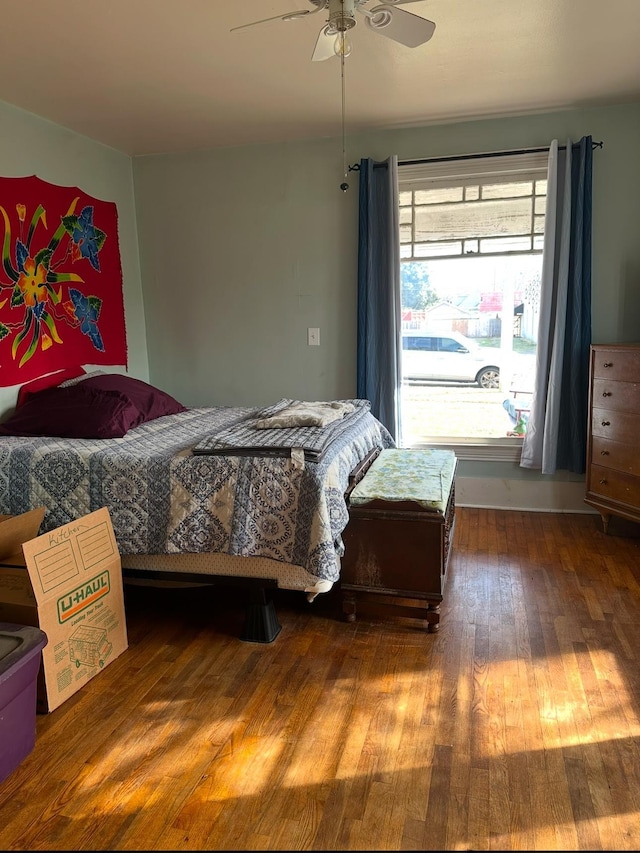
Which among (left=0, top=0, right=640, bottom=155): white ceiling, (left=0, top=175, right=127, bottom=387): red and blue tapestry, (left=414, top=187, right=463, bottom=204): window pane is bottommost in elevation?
(left=0, top=175, right=127, bottom=387): red and blue tapestry

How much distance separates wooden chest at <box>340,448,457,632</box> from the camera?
93.0 inches

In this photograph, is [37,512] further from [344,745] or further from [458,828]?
[458,828]

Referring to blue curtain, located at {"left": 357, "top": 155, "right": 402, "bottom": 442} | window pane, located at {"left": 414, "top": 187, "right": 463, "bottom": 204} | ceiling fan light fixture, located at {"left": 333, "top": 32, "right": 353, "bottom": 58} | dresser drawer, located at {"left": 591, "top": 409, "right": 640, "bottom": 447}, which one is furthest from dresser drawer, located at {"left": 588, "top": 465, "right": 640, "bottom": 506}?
ceiling fan light fixture, located at {"left": 333, "top": 32, "right": 353, "bottom": 58}

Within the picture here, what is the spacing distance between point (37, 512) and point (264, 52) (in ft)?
7.28

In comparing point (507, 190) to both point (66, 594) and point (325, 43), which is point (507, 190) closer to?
point (325, 43)

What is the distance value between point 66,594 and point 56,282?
214cm

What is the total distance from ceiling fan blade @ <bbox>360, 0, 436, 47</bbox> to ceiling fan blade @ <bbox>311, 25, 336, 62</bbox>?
16cm

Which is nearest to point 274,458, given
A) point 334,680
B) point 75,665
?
point 334,680

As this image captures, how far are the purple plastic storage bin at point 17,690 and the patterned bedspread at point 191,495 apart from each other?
0.64 m

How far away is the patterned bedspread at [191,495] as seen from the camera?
224 cm

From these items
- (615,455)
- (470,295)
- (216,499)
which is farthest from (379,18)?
(615,455)

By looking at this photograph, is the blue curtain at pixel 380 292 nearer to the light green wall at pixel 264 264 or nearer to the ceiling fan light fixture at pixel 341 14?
the light green wall at pixel 264 264

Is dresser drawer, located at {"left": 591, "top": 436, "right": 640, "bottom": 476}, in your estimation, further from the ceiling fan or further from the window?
the ceiling fan

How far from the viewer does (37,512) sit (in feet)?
7.48
